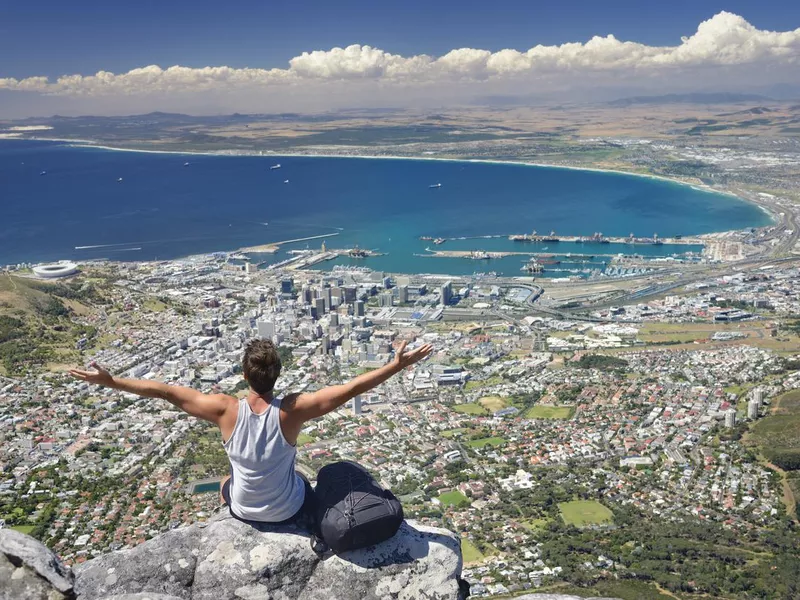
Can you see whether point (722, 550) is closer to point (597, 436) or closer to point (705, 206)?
point (597, 436)

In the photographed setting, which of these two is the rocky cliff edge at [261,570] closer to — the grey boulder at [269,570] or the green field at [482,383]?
the grey boulder at [269,570]

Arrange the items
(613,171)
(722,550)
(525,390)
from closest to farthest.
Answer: (722,550)
(525,390)
(613,171)

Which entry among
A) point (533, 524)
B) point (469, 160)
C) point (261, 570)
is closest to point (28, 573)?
point (261, 570)

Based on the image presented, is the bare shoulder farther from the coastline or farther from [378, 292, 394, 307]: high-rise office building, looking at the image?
the coastline

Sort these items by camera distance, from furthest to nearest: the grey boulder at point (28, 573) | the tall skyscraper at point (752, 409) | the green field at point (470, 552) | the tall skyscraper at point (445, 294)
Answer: the tall skyscraper at point (445, 294), the tall skyscraper at point (752, 409), the green field at point (470, 552), the grey boulder at point (28, 573)

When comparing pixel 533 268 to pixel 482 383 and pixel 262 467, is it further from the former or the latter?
pixel 262 467

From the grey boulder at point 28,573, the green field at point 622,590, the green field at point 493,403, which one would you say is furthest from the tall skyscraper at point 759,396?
the grey boulder at point 28,573

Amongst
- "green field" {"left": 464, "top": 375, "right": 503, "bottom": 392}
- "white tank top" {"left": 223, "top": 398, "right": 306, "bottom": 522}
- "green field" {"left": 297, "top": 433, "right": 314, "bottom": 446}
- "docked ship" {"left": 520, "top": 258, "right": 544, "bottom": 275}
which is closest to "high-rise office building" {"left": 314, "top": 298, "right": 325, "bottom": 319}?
"green field" {"left": 464, "top": 375, "right": 503, "bottom": 392}

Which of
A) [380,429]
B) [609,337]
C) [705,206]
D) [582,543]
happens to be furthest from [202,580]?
[705,206]
